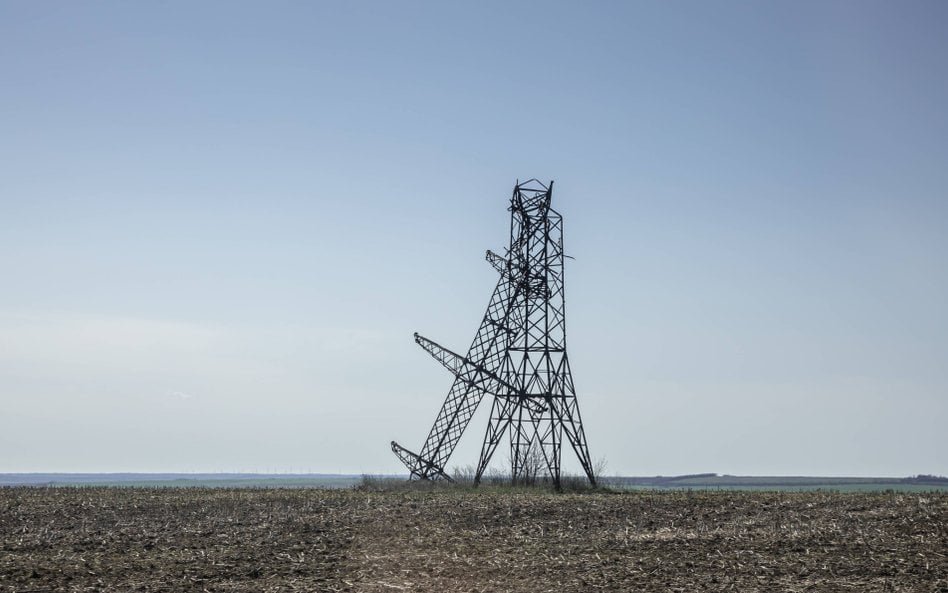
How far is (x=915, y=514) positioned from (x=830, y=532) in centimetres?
333

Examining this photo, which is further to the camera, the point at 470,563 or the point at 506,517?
the point at 506,517

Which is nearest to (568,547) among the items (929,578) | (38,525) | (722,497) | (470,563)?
(470,563)

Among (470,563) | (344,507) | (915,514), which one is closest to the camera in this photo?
(470,563)

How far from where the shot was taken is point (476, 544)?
24.0 meters

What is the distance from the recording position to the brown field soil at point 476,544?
64.2ft

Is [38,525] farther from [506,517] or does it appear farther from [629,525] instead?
[629,525]

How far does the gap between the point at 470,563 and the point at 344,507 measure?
10062 mm

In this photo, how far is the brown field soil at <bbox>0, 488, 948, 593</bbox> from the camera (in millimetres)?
19578

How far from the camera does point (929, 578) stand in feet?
61.2

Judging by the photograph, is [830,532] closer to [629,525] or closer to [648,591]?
[629,525]

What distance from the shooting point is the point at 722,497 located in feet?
111

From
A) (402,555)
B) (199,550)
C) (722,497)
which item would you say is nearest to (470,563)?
(402,555)

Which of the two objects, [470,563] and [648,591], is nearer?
[648,591]

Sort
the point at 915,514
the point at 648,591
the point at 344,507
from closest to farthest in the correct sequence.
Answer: the point at 648,591, the point at 915,514, the point at 344,507
